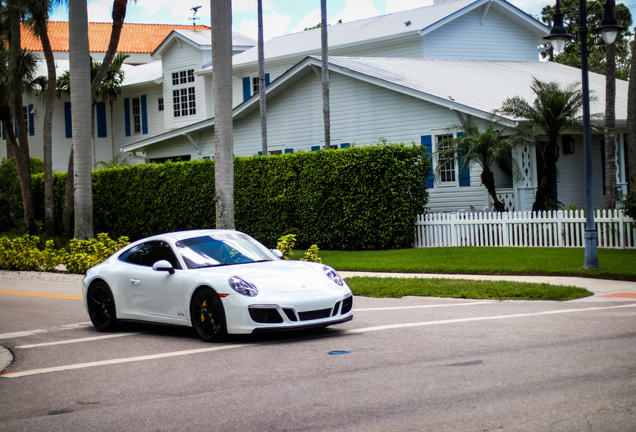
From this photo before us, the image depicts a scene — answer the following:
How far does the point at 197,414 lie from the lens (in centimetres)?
592

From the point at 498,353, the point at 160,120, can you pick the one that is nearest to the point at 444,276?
the point at 498,353

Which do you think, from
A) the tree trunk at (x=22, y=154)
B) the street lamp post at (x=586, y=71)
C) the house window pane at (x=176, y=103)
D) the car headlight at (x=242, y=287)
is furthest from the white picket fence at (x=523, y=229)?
the house window pane at (x=176, y=103)

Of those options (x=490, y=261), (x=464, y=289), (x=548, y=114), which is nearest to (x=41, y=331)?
(x=464, y=289)

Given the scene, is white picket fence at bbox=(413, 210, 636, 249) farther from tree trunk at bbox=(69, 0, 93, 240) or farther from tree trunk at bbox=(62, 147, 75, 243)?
tree trunk at bbox=(62, 147, 75, 243)

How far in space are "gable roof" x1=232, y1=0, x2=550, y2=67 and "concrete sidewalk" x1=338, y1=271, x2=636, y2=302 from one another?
1925cm

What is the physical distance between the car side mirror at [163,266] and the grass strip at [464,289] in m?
4.86

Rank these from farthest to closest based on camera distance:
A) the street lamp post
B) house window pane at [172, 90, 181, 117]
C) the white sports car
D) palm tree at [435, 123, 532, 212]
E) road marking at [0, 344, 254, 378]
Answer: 1. house window pane at [172, 90, 181, 117]
2. palm tree at [435, 123, 532, 212]
3. the street lamp post
4. the white sports car
5. road marking at [0, 344, 254, 378]

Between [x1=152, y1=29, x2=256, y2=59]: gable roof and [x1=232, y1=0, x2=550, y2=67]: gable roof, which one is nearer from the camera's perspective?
[x1=232, y1=0, x2=550, y2=67]: gable roof

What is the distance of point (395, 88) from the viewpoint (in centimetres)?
2533

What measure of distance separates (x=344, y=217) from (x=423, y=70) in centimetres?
978

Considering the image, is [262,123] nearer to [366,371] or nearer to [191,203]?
[191,203]

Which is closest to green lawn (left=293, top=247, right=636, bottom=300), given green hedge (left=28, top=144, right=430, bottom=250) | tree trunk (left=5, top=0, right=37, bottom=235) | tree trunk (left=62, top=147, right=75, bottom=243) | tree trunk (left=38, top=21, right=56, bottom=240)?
green hedge (left=28, top=144, right=430, bottom=250)

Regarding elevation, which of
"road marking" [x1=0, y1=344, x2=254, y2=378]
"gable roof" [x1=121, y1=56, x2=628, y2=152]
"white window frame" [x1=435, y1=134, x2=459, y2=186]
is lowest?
"road marking" [x1=0, y1=344, x2=254, y2=378]

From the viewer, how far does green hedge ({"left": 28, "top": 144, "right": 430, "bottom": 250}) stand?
20.9 meters
